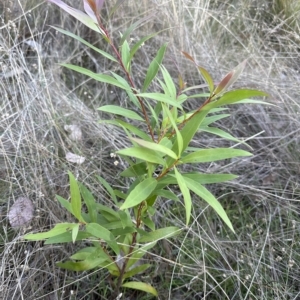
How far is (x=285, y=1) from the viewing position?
2113 millimetres

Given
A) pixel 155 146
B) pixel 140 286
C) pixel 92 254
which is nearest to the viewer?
pixel 155 146

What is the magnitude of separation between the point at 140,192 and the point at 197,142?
717mm

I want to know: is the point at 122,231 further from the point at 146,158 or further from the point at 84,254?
the point at 146,158

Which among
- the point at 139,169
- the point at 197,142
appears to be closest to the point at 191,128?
the point at 139,169

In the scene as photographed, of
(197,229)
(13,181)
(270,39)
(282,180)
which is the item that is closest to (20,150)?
(13,181)

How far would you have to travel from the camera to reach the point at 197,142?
4.99 feet

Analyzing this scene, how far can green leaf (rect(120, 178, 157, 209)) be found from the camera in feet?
2.65

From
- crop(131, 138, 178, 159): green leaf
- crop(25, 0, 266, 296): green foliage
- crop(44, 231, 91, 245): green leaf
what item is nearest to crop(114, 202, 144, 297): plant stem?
crop(25, 0, 266, 296): green foliage

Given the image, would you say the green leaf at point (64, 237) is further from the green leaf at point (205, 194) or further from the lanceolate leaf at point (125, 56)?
the lanceolate leaf at point (125, 56)

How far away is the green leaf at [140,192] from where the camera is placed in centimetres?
81

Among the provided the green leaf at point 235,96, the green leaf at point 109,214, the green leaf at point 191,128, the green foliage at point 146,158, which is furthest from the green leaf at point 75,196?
the green leaf at point 235,96

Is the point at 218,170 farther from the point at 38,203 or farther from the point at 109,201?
the point at 38,203

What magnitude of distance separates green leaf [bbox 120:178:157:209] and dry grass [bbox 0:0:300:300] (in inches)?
11.4

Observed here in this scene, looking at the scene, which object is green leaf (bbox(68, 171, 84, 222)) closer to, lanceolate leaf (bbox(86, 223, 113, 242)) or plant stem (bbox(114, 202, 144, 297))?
lanceolate leaf (bbox(86, 223, 113, 242))
